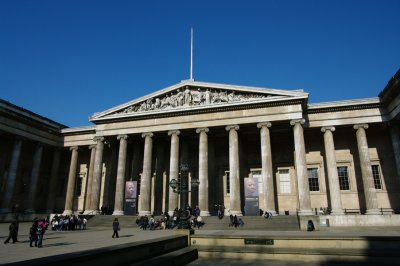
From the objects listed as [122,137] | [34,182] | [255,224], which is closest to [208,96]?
[122,137]

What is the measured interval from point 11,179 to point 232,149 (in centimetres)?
2420

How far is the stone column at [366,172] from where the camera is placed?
27.6m

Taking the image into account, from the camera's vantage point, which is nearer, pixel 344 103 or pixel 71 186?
pixel 344 103

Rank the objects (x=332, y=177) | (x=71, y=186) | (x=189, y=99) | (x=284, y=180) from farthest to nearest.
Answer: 1. (x=71, y=186)
2. (x=284, y=180)
3. (x=189, y=99)
4. (x=332, y=177)

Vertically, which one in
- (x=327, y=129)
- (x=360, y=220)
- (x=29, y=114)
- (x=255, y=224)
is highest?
(x=29, y=114)

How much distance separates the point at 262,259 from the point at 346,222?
17.7m

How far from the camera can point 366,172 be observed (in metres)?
28.6

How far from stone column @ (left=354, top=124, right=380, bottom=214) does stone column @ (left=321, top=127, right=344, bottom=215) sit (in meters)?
2.32

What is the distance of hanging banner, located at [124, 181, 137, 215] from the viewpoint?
3133 centimetres

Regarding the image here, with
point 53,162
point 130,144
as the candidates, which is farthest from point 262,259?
point 53,162

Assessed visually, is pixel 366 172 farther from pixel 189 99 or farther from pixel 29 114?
pixel 29 114

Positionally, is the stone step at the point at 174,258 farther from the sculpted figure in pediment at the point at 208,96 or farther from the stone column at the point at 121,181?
the stone column at the point at 121,181

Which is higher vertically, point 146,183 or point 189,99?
point 189,99

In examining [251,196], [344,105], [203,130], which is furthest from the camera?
[203,130]
